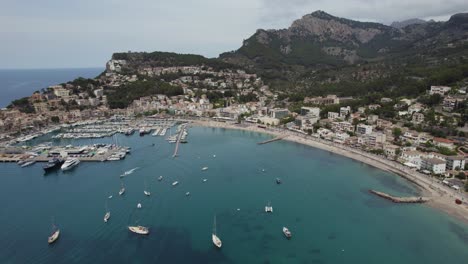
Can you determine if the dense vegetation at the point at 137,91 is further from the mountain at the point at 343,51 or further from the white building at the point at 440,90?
the white building at the point at 440,90

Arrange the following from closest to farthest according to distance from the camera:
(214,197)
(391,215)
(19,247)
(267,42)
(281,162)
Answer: (19,247), (391,215), (214,197), (281,162), (267,42)

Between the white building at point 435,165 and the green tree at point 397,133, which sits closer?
the white building at point 435,165

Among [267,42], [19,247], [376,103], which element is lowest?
[19,247]

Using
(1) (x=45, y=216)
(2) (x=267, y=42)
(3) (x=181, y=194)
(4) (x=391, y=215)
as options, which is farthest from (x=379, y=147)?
(2) (x=267, y=42)

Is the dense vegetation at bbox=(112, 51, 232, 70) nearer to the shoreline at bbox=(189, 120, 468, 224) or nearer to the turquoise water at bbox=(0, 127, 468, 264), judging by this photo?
the shoreline at bbox=(189, 120, 468, 224)

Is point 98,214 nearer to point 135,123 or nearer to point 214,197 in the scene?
point 214,197

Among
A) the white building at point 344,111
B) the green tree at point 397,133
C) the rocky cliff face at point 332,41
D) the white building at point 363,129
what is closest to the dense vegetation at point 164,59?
the rocky cliff face at point 332,41
